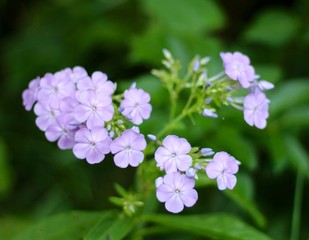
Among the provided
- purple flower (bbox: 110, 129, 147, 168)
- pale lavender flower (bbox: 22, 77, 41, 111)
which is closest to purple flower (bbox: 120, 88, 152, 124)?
purple flower (bbox: 110, 129, 147, 168)

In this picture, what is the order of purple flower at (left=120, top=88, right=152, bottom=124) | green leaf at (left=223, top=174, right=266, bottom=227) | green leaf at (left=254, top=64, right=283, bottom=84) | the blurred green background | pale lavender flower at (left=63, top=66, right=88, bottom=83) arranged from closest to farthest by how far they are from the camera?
1. purple flower at (left=120, top=88, right=152, bottom=124)
2. pale lavender flower at (left=63, top=66, right=88, bottom=83)
3. green leaf at (left=223, top=174, right=266, bottom=227)
4. the blurred green background
5. green leaf at (left=254, top=64, right=283, bottom=84)

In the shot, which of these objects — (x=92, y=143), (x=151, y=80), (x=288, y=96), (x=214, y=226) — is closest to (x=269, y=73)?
(x=288, y=96)

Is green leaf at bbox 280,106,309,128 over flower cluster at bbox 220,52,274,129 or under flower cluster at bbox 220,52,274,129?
over

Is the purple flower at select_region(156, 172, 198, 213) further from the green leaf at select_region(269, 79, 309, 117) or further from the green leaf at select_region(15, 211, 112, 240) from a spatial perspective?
the green leaf at select_region(269, 79, 309, 117)

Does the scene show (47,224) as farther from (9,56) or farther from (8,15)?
(8,15)

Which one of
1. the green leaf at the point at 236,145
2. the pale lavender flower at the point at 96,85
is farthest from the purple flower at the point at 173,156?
the green leaf at the point at 236,145

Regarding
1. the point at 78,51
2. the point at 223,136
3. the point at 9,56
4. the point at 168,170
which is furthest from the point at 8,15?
the point at 168,170

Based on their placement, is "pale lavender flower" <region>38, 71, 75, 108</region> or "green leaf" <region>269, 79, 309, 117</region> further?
"green leaf" <region>269, 79, 309, 117</region>

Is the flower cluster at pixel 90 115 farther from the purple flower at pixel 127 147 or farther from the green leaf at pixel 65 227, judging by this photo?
the green leaf at pixel 65 227
